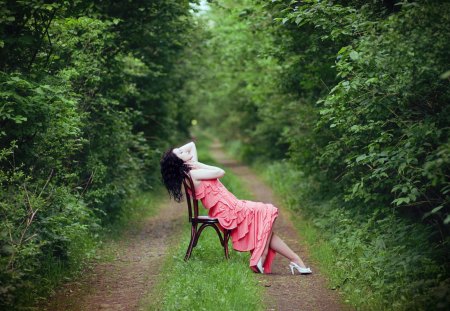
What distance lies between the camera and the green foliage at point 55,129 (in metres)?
6.54

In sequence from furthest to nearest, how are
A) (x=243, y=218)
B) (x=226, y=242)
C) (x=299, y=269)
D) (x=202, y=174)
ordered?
(x=226, y=242)
(x=202, y=174)
(x=243, y=218)
(x=299, y=269)

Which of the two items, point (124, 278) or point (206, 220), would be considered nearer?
point (124, 278)

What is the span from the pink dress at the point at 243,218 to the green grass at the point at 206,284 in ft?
1.05

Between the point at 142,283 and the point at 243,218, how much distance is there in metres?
1.76

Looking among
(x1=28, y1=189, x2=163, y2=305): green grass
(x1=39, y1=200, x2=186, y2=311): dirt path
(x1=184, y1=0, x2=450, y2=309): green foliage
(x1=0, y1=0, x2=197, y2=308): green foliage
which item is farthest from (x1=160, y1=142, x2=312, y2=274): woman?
(x1=28, y1=189, x2=163, y2=305): green grass

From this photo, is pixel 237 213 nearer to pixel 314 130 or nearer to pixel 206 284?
pixel 206 284

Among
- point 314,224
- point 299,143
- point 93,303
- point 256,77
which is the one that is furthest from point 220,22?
point 93,303

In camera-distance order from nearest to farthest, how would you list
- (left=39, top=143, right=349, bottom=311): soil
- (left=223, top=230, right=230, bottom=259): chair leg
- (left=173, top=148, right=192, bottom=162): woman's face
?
1. (left=39, top=143, right=349, bottom=311): soil
2. (left=223, top=230, right=230, bottom=259): chair leg
3. (left=173, top=148, right=192, bottom=162): woman's face

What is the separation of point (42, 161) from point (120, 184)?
4653 millimetres

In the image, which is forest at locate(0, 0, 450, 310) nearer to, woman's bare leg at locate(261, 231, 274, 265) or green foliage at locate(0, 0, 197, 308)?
green foliage at locate(0, 0, 197, 308)

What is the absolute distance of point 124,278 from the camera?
8.39 m

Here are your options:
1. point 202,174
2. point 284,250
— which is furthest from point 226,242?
point 202,174

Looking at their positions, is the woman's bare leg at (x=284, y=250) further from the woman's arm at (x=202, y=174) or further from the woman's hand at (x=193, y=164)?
the woman's hand at (x=193, y=164)

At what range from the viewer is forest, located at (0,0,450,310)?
607 cm
